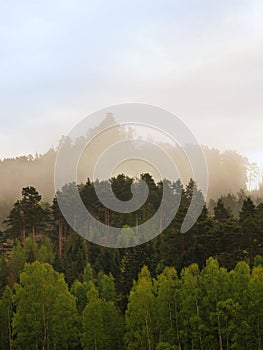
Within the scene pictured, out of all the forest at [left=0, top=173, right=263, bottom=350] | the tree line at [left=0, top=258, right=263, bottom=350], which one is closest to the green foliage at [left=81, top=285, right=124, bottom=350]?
the tree line at [left=0, top=258, right=263, bottom=350]

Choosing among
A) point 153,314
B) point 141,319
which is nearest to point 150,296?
point 153,314

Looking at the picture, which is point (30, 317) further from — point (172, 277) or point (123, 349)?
point (172, 277)

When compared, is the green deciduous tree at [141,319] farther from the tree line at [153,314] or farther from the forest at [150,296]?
the forest at [150,296]

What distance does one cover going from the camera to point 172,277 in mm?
64812

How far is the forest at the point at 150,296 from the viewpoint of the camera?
59.0 meters

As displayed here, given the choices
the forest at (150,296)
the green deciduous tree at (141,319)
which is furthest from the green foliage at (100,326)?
the green deciduous tree at (141,319)

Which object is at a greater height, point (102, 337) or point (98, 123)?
point (98, 123)

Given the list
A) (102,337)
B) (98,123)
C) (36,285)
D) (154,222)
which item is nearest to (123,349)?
(102,337)

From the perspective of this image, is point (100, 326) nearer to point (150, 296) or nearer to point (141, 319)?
point (141, 319)

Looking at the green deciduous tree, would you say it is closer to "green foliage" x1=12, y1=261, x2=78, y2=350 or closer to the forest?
the forest

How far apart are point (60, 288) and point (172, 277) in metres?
16.9

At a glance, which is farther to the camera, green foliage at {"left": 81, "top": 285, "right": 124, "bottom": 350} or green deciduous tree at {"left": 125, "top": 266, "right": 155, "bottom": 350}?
green foliage at {"left": 81, "top": 285, "right": 124, "bottom": 350}

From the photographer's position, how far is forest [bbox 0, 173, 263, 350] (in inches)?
2324

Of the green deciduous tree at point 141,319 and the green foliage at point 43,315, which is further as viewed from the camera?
the green foliage at point 43,315
